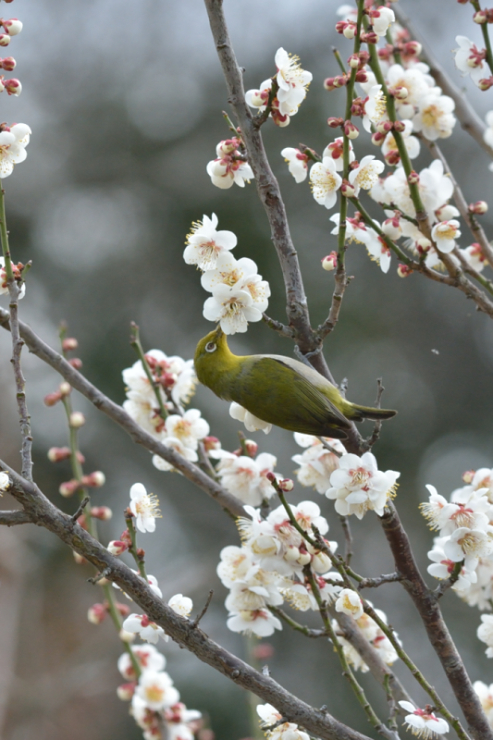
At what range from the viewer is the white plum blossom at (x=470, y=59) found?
1.93m

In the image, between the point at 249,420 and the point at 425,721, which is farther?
the point at 249,420

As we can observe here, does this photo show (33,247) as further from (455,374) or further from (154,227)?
(455,374)

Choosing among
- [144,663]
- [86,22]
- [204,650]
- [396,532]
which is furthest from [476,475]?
[86,22]

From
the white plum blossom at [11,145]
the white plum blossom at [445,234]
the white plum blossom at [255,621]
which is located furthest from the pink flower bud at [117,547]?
the white plum blossom at [445,234]

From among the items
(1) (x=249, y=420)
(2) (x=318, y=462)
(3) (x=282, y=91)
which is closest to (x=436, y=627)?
(2) (x=318, y=462)

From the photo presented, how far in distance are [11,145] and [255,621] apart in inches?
→ 53.6

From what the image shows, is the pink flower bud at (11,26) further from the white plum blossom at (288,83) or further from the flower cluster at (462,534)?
the flower cluster at (462,534)

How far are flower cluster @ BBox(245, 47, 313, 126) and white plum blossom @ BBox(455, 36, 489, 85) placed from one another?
51 centimetres

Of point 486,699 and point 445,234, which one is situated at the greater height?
point 445,234

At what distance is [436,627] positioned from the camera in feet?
5.34

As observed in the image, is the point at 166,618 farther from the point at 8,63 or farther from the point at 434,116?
the point at 434,116

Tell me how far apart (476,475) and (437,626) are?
0.42 metres

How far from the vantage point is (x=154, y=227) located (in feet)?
31.3

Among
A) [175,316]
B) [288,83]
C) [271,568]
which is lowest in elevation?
[271,568]
